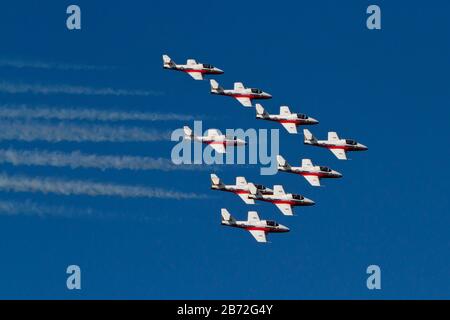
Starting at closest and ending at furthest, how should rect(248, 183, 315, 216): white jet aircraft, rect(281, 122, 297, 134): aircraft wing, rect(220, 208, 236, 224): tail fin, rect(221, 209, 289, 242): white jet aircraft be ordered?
rect(220, 208, 236, 224): tail fin → rect(221, 209, 289, 242): white jet aircraft → rect(248, 183, 315, 216): white jet aircraft → rect(281, 122, 297, 134): aircraft wing

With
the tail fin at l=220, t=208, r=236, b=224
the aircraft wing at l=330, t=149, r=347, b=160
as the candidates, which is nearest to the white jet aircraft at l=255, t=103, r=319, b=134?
the aircraft wing at l=330, t=149, r=347, b=160

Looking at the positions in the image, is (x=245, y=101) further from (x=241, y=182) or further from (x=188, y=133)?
(x=241, y=182)

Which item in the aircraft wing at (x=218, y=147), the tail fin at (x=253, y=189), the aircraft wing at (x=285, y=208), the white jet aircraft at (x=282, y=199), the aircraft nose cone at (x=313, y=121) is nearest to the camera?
the aircraft wing at (x=218, y=147)

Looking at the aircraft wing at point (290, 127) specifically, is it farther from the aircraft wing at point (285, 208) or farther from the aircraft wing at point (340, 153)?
the aircraft wing at point (285, 208)

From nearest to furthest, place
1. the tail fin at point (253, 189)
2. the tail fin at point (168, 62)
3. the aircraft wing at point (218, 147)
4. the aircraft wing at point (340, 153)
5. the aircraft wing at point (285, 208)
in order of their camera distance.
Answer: the aircraft wing at point (218, 147)
the tail fin at point (253, 189)
the aircraft wing at point (285, 208)
the aircraft wing at point (340, 153)
the tail fin at point (168, 62)

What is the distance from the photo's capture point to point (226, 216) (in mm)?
186000

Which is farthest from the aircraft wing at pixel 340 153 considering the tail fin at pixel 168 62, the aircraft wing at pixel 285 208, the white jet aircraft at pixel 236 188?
the tail fin at pixel 168 62

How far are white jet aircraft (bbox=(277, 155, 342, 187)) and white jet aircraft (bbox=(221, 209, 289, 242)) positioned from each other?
18.0ft

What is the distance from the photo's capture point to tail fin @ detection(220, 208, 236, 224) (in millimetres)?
185875

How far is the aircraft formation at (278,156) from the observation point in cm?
18612

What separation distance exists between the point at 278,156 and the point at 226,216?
8.08 metres

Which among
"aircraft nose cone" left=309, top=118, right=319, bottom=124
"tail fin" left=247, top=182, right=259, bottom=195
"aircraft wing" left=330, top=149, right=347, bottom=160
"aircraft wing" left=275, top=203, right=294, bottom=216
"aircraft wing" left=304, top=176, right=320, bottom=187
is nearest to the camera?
"tail fin" left=247, top=182, right=259, bottom=195

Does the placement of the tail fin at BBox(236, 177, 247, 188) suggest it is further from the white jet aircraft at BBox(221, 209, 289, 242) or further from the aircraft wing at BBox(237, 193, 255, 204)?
the white jet aircraft at BBox(221, 209, 289, 242)
